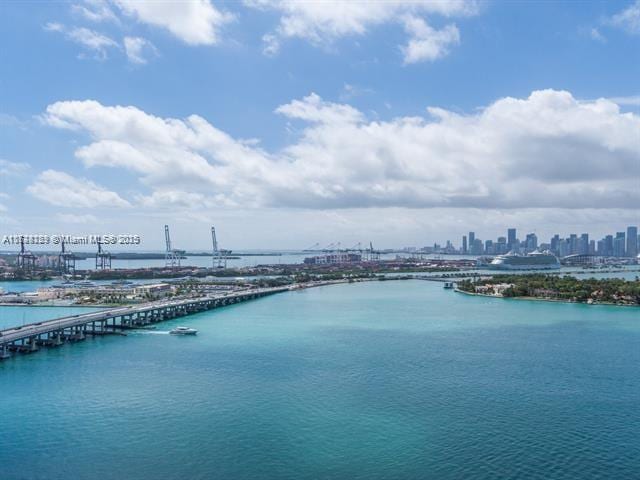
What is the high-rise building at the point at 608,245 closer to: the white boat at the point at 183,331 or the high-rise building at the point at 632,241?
the high-rise building at the point at 632,241

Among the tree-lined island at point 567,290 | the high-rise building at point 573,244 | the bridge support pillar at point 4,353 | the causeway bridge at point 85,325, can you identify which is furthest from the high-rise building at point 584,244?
the bridge support pillar at point 4,353

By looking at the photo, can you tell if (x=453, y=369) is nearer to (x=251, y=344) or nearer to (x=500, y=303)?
(x=251, y=344)

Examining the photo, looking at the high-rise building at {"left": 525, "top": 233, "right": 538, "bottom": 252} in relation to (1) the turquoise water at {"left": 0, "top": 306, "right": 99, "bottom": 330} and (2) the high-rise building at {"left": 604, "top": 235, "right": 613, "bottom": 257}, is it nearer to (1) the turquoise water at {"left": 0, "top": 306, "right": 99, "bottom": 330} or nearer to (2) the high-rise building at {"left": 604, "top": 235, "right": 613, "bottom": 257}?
(2) the high-rise building at {"left": 604, "top": 235, "right": 613, "bottom": 257}

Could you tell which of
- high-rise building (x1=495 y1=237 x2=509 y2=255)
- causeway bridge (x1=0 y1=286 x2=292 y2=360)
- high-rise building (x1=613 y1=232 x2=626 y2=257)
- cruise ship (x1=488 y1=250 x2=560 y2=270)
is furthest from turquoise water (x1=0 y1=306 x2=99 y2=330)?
high-rise building (x1=613 y1=232 x2=626 y2=257)

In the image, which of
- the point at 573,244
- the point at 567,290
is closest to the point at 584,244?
the point at 573,244

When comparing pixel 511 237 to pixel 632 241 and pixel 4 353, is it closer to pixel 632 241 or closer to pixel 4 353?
pixel 632 241
